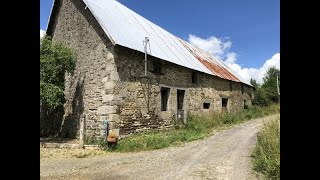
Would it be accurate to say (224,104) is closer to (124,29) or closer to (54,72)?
(124,29)

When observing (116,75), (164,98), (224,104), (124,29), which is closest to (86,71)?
(116,75)

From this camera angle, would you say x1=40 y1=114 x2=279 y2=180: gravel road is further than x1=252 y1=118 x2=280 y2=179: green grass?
Yes

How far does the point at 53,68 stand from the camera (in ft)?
40.6

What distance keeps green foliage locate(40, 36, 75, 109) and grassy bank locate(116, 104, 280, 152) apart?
366 cm

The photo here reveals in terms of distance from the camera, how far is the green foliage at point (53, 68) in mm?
12148

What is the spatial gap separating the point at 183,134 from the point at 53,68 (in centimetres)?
599

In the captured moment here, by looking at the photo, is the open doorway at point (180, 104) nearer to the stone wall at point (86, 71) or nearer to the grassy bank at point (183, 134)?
the grassy bank at point (183, 134)

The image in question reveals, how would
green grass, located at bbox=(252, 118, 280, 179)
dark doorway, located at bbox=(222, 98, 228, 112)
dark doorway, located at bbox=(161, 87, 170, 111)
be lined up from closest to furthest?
green grass, located at bbox=(252, 118, 280, 179), dark doorway, located at bbox=(161, 87, 170, 111), dark doorway, located at bbox=(222, 98, 228, 112)

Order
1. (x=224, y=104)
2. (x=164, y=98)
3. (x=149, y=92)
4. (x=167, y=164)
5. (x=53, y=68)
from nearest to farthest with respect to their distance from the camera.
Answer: (x=167, y=164) → (x=53, y=68) → (x=149, y=92) → (x=164, y=98) → (x=224, y=104)

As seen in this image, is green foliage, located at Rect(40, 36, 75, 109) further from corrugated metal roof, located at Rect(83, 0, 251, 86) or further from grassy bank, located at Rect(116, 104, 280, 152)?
grassy bank, located at Rect(116, 104, 280, 152)

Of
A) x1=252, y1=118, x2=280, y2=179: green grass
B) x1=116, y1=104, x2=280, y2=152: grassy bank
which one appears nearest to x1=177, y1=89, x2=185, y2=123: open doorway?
x1=116, y1=104, x2=280, y2=152: grassy bank

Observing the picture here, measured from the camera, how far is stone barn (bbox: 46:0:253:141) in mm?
11586
